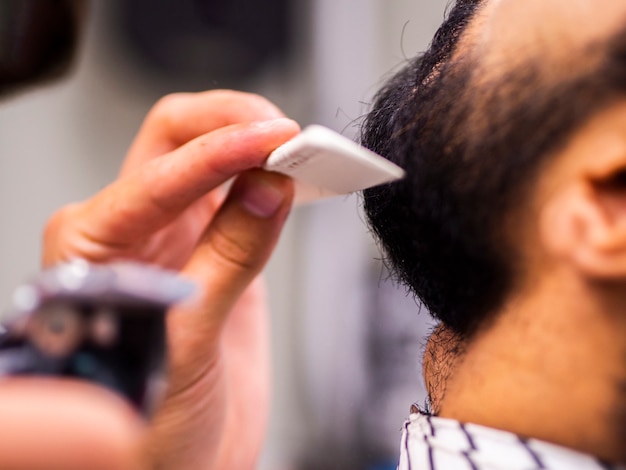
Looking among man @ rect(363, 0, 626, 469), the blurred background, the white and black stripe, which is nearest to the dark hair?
the blurred background

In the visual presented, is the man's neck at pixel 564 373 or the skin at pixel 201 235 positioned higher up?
the skin at pixel 201 235

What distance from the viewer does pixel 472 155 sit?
388mm

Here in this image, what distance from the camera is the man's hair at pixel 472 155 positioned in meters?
0.36

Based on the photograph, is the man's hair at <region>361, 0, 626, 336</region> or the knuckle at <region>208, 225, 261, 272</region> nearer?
the man's hair at <region>361, 0, 626, 336</region>

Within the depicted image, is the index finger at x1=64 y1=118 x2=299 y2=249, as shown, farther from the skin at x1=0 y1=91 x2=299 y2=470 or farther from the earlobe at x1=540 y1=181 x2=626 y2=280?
the earlobe at x1=540 y1=181 x2=626 y2=280

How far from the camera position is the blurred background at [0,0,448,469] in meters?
1.07

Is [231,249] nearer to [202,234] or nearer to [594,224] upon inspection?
[202,234]

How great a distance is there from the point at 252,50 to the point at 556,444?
3.18 ft

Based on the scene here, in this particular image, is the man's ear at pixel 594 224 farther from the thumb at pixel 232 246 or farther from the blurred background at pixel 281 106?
the blurred background at pixel 281 106

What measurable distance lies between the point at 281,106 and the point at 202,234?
0.73 m

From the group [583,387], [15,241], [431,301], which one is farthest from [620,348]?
[15,241]

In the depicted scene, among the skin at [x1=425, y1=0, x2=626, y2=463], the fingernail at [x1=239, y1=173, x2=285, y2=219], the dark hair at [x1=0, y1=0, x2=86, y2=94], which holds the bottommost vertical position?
the skin at [x1=425, y1=0, x2=626, y2=463]

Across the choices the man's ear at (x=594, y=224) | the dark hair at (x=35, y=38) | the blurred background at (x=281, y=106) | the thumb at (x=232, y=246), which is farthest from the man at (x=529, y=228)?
the dark hair at (x=35, y=38)

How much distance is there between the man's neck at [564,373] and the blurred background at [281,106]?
2.02 feet
